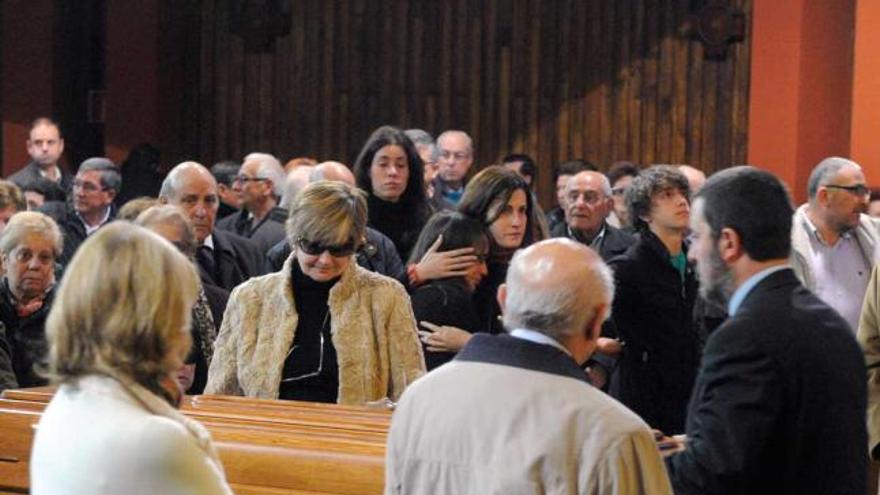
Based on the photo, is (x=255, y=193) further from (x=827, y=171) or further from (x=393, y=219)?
(x=827, y=171)

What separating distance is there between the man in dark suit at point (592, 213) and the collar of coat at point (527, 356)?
13.5 feet

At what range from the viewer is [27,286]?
194 inches

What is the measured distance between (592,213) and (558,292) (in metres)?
4.23

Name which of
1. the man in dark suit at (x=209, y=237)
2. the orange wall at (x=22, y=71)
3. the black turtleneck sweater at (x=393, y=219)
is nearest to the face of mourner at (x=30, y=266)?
the man in dark suit at (x=209, y=237)

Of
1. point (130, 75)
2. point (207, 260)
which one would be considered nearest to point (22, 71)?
point (130, 75)

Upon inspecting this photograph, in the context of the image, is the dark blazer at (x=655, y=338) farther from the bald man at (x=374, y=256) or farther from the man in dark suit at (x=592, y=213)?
the man in dark suit at (x=592, y=213)

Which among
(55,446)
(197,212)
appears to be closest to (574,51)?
(197,212)

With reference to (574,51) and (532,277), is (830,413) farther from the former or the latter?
(574,51)

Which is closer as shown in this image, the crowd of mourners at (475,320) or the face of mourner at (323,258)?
the crowd of mourners at (475,320)

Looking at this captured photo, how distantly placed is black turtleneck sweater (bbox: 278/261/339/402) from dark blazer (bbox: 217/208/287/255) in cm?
219

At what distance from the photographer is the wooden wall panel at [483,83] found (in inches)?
376

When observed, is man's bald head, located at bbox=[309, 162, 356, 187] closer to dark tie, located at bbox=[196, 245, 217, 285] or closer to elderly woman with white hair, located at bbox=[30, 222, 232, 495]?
dark tie, located at bbox=[196, 245, 217, 285]

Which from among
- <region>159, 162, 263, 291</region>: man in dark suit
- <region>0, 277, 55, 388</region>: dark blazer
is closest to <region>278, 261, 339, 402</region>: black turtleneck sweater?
<region>0, 277, 55, 388</region>: dark blazer

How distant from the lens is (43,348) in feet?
15.8
